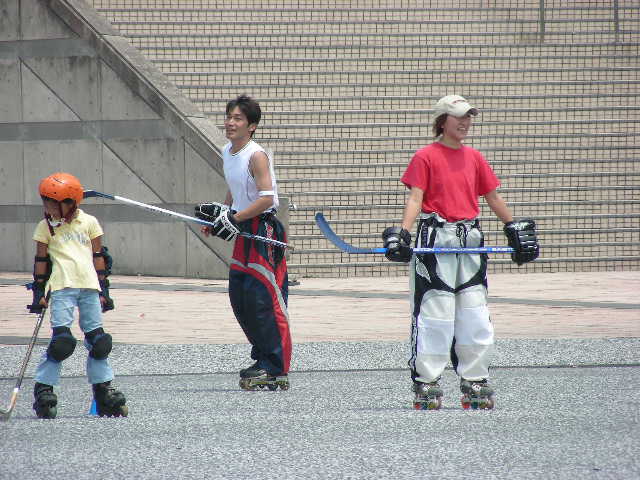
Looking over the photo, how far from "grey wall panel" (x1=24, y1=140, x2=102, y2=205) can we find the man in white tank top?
8485mm

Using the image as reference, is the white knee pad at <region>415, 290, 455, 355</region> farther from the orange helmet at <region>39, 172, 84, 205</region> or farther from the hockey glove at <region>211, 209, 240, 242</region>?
the orange helmet at <region>39, 172, 84, 205</region>

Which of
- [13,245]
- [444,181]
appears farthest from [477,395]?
[13,245]

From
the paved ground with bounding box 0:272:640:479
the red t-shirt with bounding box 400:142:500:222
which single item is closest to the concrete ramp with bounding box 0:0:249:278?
the paved ground with bounding box 0:272:640:479

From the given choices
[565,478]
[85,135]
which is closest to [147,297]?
[85,135]

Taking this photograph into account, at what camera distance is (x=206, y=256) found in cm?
1559

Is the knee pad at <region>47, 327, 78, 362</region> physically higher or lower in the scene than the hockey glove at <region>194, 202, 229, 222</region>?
lower

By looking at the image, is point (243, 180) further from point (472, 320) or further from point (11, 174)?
point (11, 174)

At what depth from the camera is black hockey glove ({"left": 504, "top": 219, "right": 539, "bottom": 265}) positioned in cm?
717

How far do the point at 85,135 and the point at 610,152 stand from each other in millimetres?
7173

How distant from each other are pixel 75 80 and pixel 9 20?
1.35 m

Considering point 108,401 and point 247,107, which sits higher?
point 247,107

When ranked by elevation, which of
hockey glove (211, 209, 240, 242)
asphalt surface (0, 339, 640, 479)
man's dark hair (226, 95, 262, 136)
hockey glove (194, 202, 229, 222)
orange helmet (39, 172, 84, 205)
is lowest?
asphalt surface (0, 339, 640, 479)

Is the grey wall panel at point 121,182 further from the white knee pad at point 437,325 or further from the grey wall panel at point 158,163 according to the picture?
the white knee pad at point 437,325

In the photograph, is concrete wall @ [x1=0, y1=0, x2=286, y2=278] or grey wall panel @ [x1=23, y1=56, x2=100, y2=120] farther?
grey wall panel @ [x1=23, y1=56, x2=100, y2=120]
